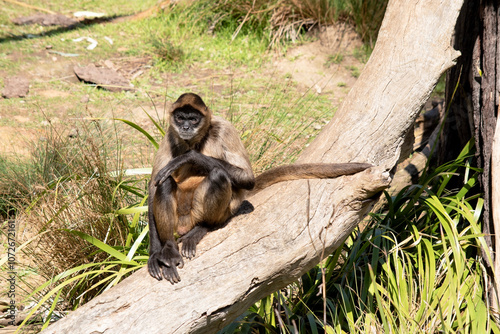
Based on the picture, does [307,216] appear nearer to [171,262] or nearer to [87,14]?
[171,262]

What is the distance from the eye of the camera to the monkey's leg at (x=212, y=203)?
11.5 feet

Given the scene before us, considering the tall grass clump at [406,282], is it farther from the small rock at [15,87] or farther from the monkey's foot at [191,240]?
the small rock at [15,87]

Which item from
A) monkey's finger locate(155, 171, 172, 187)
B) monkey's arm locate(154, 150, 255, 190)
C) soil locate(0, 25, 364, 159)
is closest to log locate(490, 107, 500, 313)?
monkey's arm locate(154, 150, 255, 190)

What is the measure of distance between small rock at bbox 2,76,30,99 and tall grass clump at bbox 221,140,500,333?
5.12 m

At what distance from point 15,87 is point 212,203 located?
5.03 m


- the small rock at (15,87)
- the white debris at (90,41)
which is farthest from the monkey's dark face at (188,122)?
the white debris at (90,41)

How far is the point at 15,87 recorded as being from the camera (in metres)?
7.09

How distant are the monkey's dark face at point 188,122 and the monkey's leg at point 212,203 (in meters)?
0.42

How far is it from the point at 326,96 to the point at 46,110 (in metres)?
4.10

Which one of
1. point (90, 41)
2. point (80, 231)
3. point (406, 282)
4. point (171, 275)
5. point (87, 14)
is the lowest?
point (406, 282)

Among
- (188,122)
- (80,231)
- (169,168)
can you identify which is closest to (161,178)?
(169,168)

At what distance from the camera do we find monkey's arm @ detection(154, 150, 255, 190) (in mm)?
3556

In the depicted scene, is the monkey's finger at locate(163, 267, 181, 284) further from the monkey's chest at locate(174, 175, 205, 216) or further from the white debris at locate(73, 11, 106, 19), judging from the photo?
the white debris at locate(73, 11, 106, 19)

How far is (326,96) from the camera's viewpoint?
24.3 feet
